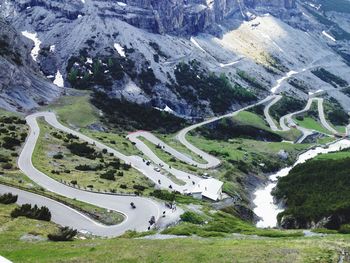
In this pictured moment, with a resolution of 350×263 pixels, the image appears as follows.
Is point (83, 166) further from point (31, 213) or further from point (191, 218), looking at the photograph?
point (31, 213)

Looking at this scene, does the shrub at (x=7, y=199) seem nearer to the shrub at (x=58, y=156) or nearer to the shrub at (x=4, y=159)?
the shrub at (x=4, y=159)

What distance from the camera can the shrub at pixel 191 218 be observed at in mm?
61388

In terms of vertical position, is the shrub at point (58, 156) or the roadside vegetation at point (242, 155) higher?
the shrub at point (58, 156)

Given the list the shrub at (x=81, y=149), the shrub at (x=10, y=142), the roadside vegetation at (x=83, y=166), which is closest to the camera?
the roadside vegetation at (x=83, y=166)

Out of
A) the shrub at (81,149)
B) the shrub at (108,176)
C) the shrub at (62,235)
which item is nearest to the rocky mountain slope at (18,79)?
the shrub at (81,149)

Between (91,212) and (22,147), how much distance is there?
1669 inches

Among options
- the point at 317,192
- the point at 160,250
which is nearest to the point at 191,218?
the point at 160,250

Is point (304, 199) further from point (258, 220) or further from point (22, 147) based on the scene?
point (22, 147)

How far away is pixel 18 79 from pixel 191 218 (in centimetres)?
11562

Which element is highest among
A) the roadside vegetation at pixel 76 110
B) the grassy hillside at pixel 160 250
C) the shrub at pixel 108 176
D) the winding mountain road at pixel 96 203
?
the grassy hillside at pixel 160 250

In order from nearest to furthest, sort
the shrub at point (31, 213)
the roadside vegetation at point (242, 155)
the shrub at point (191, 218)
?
1. the shrub at point (31, 213)
2. the shrub at point (191, 218)
3. the roadside vegetation at point (242, 155)

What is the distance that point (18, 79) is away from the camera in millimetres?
156625

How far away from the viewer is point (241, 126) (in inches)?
7648

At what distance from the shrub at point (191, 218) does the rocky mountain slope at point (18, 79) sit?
9164 centimetres
